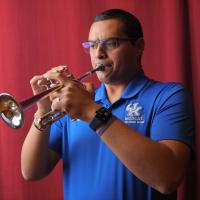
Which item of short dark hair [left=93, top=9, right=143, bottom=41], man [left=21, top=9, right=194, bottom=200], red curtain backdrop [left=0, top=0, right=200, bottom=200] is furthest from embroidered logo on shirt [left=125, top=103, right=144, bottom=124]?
red curtain backdrop [left=0, top=0, right=200, bottom=200]

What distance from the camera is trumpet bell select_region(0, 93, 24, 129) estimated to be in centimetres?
97

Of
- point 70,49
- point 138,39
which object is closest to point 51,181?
point 70,49

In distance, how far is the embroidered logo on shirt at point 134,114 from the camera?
1010 millimetres

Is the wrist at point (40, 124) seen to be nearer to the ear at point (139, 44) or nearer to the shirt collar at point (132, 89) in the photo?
the shirt collar at point (132, 89)

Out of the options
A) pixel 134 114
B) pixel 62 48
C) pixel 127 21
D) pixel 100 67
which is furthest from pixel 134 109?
pixel 62 48

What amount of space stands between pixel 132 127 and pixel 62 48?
721 millimetres

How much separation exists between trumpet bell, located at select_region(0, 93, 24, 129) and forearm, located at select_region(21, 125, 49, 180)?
0.15 meters

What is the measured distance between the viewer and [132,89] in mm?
1083

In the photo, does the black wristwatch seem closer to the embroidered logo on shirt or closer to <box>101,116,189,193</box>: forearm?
<box>101,116,189,193</box>: forearm

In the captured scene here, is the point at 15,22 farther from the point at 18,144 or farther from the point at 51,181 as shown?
the point at 51,181

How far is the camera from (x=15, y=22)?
1.64 metres

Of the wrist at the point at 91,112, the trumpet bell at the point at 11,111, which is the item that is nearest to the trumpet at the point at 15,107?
the trumpet bell at the point at 11,111

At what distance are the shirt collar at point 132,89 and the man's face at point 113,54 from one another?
0.10ft

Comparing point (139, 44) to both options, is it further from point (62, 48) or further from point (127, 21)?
point (62, 48)
